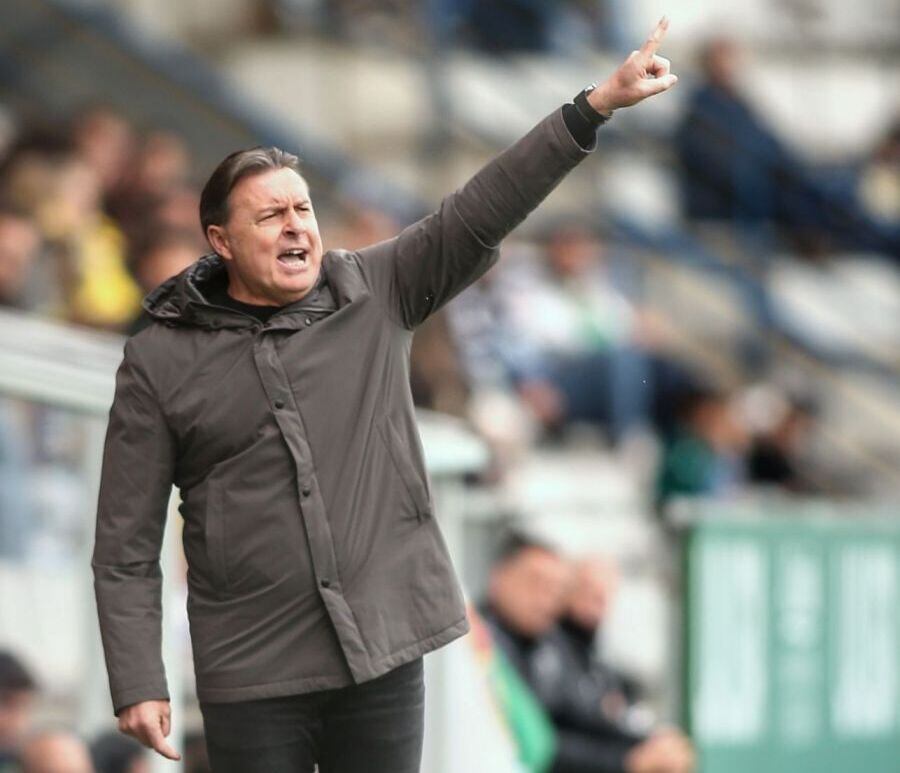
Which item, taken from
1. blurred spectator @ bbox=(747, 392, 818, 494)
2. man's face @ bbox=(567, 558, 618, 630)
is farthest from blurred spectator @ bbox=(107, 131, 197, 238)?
blurred spectator @ bbox=(747, 392, 818, 494)

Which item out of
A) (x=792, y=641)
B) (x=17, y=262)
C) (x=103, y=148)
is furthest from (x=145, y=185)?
(x=792, y=641)

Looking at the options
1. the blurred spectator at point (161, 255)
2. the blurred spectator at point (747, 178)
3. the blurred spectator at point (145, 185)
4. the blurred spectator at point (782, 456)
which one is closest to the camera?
the blurred spectator at point (161, 255)

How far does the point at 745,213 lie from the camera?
13.3m

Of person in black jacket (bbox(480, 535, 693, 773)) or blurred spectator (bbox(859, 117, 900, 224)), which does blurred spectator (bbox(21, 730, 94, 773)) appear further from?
blurred spectator (bbox(859, 117, 900, 224))

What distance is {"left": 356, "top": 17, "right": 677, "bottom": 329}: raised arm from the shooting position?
3480 mm

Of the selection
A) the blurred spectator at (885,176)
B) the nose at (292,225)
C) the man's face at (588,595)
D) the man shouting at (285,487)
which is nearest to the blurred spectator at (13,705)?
the man shouting at (285,487)

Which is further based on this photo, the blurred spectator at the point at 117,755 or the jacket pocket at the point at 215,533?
the blurred spectator at the point at 117,755

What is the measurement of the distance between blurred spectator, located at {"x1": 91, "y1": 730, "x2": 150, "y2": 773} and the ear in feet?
5.55

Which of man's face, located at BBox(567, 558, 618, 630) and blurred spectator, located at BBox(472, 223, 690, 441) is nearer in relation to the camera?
man's face, located at BBox(567, 558, 618, 630)

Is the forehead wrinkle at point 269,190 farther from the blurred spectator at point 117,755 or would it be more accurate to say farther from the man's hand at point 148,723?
the blurred spectator at point 117,755

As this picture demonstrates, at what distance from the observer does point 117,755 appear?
4852mm

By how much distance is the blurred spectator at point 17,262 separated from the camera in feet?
23.8

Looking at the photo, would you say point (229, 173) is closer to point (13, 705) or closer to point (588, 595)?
point (13, 705)

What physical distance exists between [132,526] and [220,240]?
1.60ft
